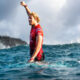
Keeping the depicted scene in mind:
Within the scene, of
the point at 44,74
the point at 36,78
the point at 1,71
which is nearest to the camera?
the point at 36,78

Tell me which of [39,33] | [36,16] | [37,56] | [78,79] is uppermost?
[36,16]

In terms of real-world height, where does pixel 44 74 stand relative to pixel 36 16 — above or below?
below

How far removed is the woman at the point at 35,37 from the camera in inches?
412

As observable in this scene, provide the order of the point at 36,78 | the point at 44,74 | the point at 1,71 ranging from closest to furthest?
the point at 36,78 → the point at 44,74 → the point at 1,71

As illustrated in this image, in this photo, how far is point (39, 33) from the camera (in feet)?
35.1

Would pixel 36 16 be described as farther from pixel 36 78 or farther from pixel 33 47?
pixel 36 78

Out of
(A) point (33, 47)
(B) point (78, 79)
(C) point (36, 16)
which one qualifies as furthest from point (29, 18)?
(B) point (78, 79)

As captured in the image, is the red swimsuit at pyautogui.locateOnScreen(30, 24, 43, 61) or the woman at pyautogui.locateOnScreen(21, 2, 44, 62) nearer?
the woman at pyautogui.locateOnScreen(21, 2, 44, 62)

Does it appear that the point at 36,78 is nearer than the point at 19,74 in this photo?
Yes

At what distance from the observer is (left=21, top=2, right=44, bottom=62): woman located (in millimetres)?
10461

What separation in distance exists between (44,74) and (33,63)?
115 centimetres

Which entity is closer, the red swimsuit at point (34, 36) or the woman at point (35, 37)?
the woman at point (35, 37)

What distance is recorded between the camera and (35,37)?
36.2ft

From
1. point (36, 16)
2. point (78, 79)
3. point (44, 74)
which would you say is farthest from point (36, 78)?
point (36, 16)
